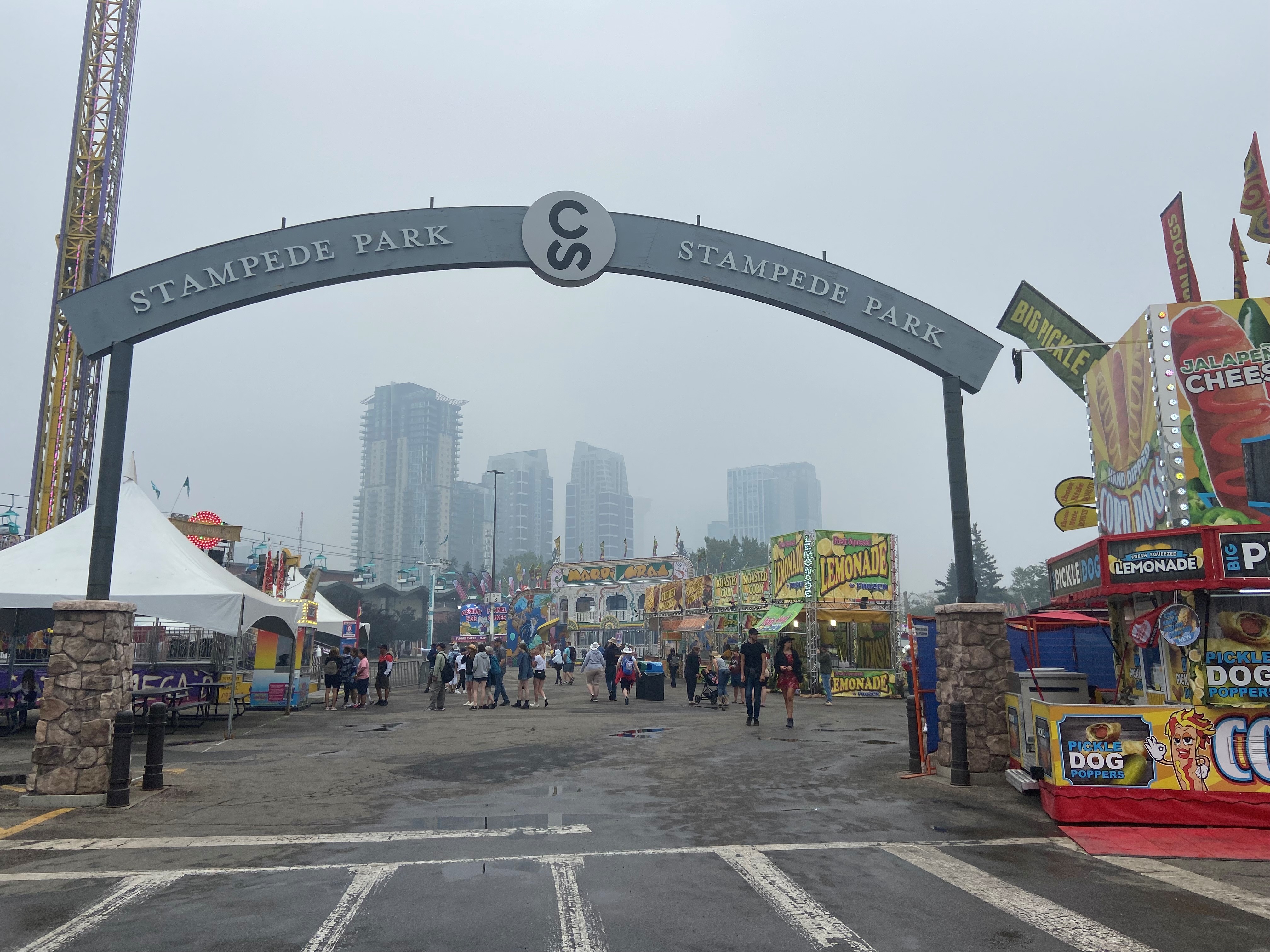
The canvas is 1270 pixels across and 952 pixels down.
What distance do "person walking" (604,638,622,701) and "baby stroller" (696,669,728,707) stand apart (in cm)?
237

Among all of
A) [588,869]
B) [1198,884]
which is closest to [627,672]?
[588,869]

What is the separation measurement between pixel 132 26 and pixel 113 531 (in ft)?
132

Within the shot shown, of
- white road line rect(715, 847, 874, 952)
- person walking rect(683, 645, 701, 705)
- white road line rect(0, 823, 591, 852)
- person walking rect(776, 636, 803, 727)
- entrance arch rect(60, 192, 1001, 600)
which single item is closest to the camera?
white road line rect(715, 847, 874, 952)

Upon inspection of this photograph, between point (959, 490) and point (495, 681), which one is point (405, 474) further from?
point (959, 490)

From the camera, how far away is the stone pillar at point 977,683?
9.72 meters

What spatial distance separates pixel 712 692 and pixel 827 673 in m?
4.51

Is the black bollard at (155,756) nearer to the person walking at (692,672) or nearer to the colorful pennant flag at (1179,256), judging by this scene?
the person walking at (692,672)

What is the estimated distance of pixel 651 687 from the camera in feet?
74.6

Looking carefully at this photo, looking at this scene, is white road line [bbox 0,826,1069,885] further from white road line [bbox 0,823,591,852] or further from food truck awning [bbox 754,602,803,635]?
food truck awning [bbox 754,602,803,635]

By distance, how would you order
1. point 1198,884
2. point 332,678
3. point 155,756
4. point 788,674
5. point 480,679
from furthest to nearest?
point 332,678, point 480,679, point 788,674, point 155,756, point 1198,884

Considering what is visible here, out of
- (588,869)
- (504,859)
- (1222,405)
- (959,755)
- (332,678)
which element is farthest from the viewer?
(332,678)

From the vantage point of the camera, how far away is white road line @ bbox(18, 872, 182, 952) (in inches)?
181

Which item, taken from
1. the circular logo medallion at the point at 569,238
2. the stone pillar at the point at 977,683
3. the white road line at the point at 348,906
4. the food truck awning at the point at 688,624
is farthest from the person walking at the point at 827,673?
the white road line at the point at 348,906

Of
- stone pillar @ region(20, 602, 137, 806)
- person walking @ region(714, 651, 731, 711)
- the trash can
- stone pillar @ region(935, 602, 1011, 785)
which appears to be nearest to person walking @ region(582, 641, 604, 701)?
the trash can
